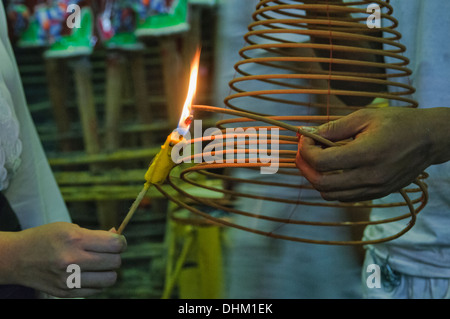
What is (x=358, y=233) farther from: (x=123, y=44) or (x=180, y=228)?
(x=123, y=44)

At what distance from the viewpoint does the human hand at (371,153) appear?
62 centimetres

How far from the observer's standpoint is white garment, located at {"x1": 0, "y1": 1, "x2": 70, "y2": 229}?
1.03 meters

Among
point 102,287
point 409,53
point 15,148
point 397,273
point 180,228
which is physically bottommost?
point 180,228

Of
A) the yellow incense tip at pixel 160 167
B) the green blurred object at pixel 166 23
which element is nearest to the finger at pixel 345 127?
the yellow incense tip at pixel 160 167

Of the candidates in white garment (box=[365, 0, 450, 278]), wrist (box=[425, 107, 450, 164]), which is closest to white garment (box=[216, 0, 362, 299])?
white garment (box=[365, 0, 450, 278])

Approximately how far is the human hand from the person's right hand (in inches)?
11.3

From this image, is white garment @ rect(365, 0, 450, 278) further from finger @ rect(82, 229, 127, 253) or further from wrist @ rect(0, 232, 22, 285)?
wrist @ rect(0, 232, 22, 285)

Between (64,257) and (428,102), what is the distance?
736 millimetres

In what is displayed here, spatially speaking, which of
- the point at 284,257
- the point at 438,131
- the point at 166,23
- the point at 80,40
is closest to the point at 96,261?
the point at 438,131

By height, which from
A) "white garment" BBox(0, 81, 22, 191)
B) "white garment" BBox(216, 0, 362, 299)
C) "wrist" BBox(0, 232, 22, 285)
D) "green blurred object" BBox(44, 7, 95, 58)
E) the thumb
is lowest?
"white garment" BBox(216, 0, 362, 299)
